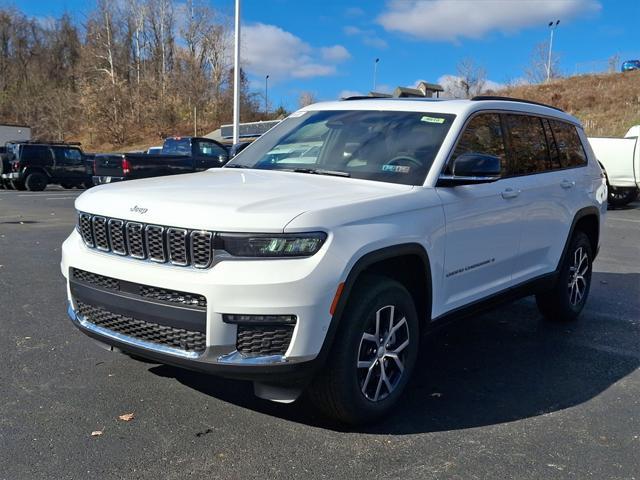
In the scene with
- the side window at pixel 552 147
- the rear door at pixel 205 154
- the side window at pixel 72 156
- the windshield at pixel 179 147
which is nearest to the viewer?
the side window at pixel 552 147

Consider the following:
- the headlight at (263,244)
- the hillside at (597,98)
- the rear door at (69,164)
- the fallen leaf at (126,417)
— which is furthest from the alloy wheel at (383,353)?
the hillside at (597,98)

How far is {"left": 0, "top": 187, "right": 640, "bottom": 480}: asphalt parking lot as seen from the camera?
2.95m

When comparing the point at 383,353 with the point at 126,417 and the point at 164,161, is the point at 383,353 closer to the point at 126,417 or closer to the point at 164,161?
the point at 126,417

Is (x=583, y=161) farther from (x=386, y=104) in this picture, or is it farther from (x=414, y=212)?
(x=414, y=212)

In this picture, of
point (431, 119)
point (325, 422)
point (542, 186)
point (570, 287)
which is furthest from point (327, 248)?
point (570, 287)

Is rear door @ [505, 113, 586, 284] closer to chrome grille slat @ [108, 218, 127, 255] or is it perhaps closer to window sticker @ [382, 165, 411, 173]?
window sticker @ [382, 165, 411, 173]

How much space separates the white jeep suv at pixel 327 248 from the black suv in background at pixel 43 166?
67.1ft

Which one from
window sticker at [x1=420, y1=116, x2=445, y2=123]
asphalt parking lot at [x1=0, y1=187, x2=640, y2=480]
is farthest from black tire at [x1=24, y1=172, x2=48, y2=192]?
window sticker at [x1=420, y1=116, x2=445, y2=123]

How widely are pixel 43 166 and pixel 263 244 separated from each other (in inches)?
892

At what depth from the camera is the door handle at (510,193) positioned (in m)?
4.28

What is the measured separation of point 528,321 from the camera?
5723mm

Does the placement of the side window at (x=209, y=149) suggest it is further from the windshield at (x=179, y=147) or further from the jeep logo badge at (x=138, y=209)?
the jeep logo badge at (x=138, y=209)

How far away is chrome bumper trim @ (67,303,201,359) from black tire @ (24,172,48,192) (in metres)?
21.2

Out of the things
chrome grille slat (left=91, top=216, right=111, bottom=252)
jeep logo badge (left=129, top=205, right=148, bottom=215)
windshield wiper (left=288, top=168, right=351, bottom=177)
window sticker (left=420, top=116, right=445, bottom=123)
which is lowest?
A: chrome grille slat (left=91, top=216, right=111, bottom=252)
